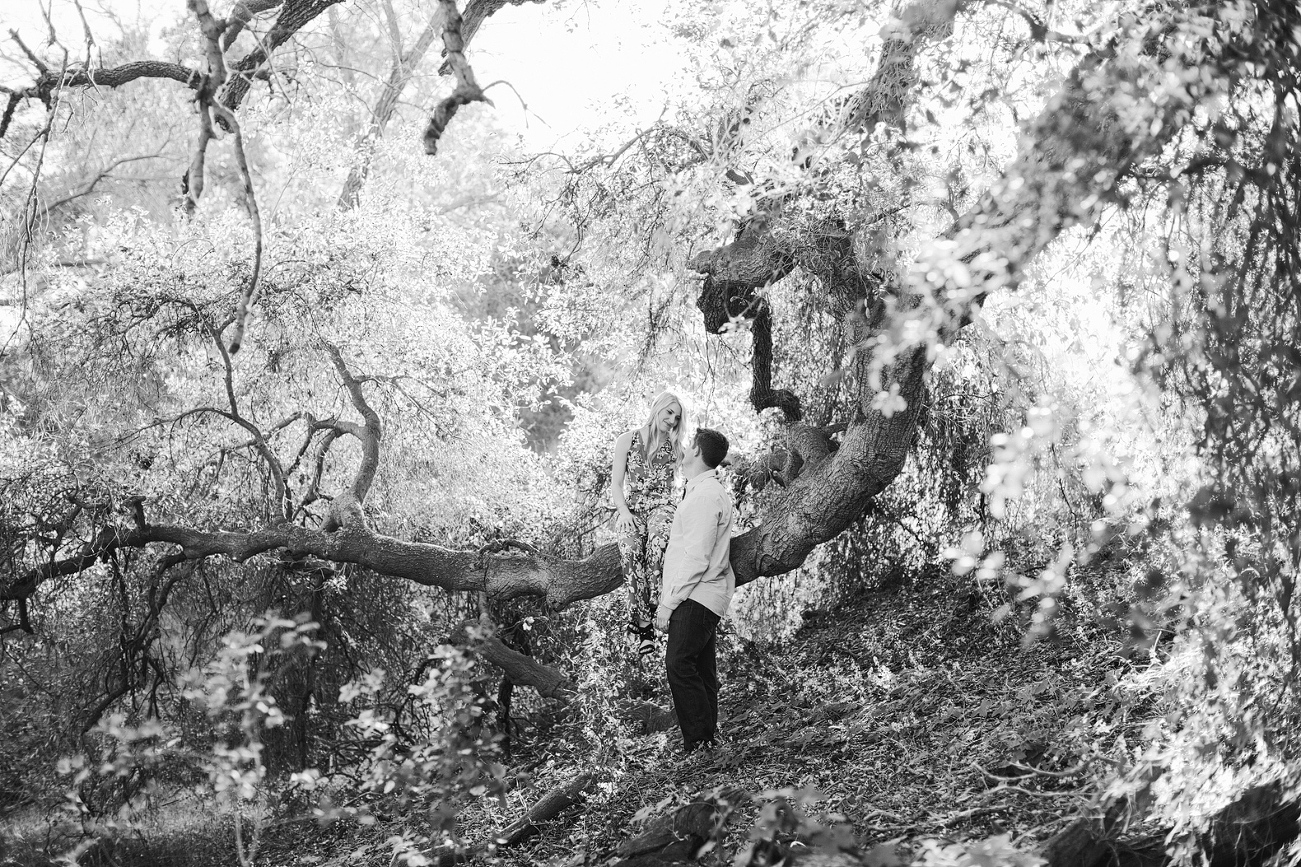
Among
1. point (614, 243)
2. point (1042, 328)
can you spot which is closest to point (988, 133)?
point (1042, 328)

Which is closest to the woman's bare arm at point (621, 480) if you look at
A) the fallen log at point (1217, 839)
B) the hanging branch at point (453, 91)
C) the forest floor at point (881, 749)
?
the forest floor at point (881, 749)

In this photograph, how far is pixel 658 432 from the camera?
18.2 ft

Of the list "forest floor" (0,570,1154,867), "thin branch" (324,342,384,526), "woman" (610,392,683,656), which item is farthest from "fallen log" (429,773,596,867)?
"thin branch" (324,342,384,526)

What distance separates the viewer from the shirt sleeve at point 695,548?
4.80 meters

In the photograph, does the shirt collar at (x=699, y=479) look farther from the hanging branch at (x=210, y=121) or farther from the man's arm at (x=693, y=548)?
the hanging branch at (x=210, y=121)

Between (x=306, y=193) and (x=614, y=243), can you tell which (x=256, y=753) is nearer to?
(x=614, y=243)

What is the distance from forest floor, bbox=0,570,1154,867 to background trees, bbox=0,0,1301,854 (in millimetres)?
219

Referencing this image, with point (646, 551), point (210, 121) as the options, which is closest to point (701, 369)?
point (646, 551)

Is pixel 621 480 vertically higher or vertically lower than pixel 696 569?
higher

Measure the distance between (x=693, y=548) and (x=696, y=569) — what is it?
9 cm

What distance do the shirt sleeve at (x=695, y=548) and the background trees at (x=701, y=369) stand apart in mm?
605

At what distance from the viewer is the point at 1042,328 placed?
6.32 meters

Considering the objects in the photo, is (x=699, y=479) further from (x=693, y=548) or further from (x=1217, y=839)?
(x=1217, y=839)

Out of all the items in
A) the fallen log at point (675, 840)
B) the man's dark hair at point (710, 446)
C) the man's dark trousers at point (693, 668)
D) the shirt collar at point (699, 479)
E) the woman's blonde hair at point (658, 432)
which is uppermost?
the woman's blonde hair at point (658, 432)
